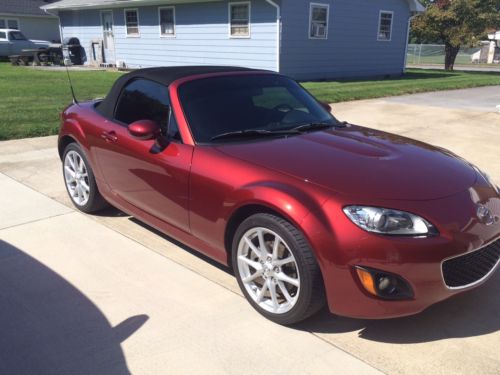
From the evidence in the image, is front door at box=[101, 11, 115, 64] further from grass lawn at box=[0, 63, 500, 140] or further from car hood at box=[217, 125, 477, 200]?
car hood at box=[217, 125, 477, 200]

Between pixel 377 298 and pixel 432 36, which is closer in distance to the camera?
pixel 377 298

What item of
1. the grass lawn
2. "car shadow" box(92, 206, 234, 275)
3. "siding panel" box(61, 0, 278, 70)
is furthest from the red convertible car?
"siding panel" box(61, 0, 278, 70)

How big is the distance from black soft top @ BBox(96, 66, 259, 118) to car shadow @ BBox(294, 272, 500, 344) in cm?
215

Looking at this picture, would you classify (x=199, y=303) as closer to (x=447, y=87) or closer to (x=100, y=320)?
(x=100, y=320)

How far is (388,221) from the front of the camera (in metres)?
2.74

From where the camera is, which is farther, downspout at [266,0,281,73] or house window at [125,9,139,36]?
house window at [125,9,139,36]

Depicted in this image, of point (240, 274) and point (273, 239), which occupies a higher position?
point (273, 239)

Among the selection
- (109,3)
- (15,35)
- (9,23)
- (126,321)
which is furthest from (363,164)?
(9,23)

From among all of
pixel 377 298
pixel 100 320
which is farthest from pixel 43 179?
pixel 377 298

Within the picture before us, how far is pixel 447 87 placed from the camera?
58.4 ft

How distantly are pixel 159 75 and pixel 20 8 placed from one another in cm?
3590

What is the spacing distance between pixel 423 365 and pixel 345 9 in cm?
1953

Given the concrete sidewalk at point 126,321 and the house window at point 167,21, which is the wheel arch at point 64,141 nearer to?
the concrete sidewalk at point 126,321

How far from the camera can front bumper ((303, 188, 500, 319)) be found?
8.77ft
